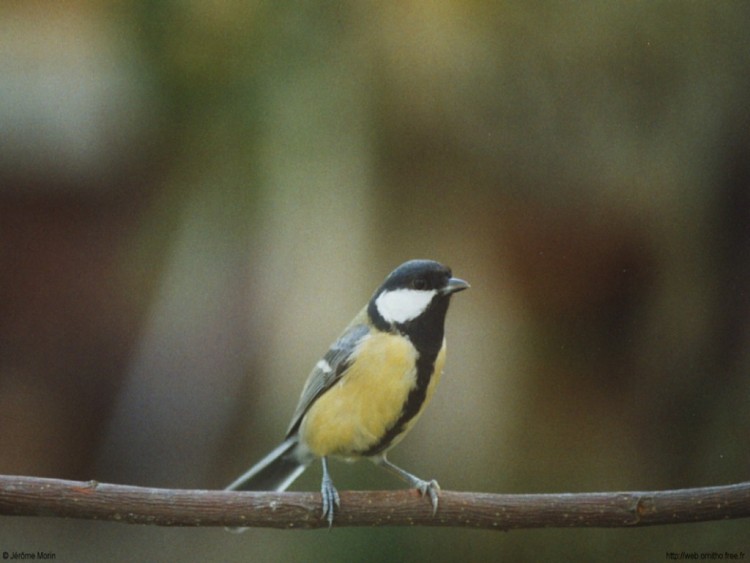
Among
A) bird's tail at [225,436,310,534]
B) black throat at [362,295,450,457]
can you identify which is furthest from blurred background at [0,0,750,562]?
black throat at [362,295,450,457]

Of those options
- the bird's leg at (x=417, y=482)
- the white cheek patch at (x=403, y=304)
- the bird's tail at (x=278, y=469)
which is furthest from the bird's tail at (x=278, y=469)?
the white cheek patch at (x=403, y=304)

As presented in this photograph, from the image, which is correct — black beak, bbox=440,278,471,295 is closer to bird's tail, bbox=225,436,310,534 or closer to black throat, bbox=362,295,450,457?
black throat, bbox=362,295,450,457

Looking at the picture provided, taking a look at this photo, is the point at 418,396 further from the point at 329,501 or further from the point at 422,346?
the point at 329,501

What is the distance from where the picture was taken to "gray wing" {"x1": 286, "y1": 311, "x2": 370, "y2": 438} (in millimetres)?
1216

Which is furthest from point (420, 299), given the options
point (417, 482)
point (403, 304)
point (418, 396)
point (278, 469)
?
point (278, 469)

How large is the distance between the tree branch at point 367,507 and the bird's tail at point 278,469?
0.19 meters

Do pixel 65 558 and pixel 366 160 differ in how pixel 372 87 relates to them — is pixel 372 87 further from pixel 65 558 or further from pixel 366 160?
pixel 65 558

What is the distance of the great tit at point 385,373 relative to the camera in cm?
116

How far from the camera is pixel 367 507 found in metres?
1.10

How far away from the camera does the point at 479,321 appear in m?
1.37

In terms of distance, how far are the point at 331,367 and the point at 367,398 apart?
3.7 inches

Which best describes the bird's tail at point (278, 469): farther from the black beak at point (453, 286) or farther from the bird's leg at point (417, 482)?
the black beak at point (453, 286)

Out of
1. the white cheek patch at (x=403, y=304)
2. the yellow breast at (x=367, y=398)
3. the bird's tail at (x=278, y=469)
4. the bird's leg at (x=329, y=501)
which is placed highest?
the white cheek patch at (x=403, y=304)

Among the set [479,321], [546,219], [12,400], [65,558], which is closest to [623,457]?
[479,321]
